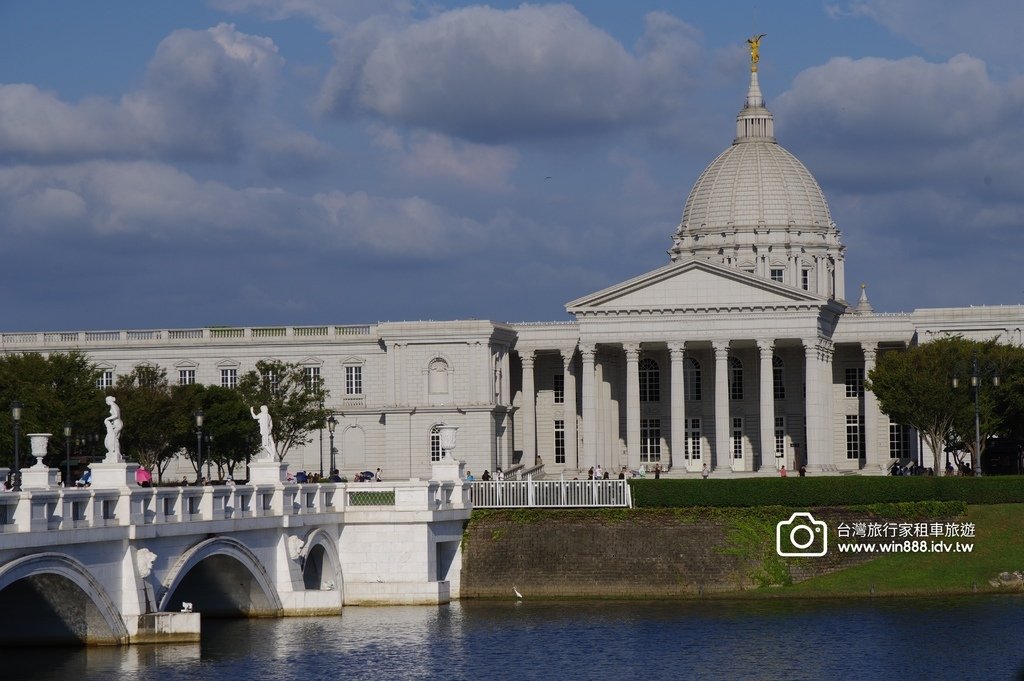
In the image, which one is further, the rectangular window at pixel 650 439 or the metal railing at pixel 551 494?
the rectangular window at pixel 650 439

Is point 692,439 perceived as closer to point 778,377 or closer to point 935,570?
point 778,377

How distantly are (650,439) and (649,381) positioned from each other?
3674 millimetres

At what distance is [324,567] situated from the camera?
6228cm

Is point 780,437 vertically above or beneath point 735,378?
beneath

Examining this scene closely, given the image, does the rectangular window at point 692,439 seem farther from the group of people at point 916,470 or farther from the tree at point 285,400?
the tree at point 285,400

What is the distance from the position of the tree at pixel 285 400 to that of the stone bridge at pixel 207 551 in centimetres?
3727

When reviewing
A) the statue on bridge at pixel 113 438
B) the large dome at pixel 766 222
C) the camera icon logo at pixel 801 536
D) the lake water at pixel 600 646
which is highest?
the large dome at pixel 766 222

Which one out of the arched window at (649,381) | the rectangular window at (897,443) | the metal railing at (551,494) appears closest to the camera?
the metal railing at (551,494)

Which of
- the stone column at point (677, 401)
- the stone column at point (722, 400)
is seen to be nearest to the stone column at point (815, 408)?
the stone column at point (722, 400)

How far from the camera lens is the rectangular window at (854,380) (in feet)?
398

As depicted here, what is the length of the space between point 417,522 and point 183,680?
17.8 m

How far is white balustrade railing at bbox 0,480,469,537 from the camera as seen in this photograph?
43.1 meters

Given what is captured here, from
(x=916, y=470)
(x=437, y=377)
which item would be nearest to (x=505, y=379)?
(x=437, y=377)

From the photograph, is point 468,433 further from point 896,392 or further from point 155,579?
point 155,579
